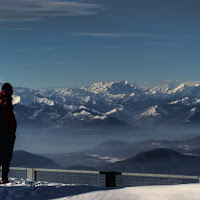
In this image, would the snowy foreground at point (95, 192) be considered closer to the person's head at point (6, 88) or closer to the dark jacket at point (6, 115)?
the dark jacket at point (6, 115)

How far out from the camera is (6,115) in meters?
12.9

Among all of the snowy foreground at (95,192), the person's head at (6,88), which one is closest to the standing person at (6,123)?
the person's head at (6,88)

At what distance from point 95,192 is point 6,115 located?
371 centimetres

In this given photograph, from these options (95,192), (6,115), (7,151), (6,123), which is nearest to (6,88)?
(6,115)

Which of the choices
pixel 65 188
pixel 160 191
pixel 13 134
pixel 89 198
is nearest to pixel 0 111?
pixel 13 134

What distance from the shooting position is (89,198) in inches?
443

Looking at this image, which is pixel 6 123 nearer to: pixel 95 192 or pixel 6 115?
pixel 6 115

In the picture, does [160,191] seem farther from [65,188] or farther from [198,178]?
[65,188]

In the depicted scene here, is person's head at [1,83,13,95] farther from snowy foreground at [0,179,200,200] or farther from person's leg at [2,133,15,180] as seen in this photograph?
snowy foreground at [0,179,200,200]

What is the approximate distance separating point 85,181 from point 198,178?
3.40 metres

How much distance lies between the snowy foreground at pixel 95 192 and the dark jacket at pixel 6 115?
1814 mm

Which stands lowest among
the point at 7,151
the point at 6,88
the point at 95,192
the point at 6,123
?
the point at 95,192

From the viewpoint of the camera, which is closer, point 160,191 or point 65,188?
point 160,191

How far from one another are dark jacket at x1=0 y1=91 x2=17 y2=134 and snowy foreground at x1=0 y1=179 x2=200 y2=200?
71.4 inches
